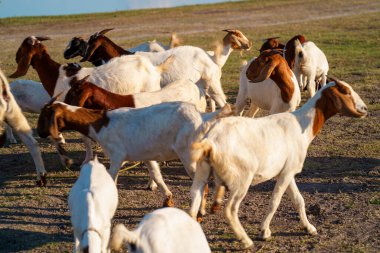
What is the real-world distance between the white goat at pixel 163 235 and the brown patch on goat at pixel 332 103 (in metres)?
2.94

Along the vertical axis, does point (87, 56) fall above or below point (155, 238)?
below

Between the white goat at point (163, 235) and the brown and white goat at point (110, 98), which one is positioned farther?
the brown and white goat at point (110, 98)

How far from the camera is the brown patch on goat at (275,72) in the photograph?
32.7 ft

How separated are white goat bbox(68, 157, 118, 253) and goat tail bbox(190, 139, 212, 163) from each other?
0.81 m

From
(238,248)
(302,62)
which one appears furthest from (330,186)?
(302,62)

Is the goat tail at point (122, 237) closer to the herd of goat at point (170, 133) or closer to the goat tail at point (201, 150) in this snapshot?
the herd of goat at point (170, 133)

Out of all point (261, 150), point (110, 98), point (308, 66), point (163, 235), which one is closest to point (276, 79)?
point (110, 98)

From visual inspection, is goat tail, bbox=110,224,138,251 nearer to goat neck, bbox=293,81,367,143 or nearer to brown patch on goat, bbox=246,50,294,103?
goat neck, bbox=293,81,367,143

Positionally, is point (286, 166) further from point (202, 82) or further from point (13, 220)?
point (202, 82)

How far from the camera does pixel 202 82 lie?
1216 cm

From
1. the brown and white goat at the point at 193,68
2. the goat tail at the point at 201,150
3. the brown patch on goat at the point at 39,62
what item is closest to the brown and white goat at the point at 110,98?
the brown patch on goat at the point at 39,62

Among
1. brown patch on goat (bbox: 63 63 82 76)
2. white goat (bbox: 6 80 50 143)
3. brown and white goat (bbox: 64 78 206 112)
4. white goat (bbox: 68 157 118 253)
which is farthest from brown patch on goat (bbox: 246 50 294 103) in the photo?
white goat (bbox: 68 157 118 253)

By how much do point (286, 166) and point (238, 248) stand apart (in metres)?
0.95

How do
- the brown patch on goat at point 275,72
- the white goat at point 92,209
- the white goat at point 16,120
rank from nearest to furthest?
the white goat at point 92,209
the white goat at point 16,120
the brown patch on goat at point 275,72
